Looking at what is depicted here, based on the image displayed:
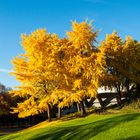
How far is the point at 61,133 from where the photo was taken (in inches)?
823

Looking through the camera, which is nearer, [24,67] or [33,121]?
[24,67]

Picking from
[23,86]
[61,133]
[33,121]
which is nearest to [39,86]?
[23,86]

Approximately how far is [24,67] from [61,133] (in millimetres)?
18911

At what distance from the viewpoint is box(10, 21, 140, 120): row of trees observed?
37.2 m

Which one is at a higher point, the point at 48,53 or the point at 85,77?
the point at 48,53

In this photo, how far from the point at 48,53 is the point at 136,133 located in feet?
76.5

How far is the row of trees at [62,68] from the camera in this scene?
3725 centimetres

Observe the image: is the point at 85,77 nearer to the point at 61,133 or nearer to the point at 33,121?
the point at 61,133

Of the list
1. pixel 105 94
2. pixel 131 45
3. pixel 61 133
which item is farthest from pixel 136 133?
pixel 105 94

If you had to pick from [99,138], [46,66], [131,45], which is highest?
[131,45]

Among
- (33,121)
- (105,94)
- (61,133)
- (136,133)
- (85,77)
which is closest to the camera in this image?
(136,133)

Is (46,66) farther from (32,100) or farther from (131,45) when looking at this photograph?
(131,45)

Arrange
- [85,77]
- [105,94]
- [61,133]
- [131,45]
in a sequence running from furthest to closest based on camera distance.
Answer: [105,94]
[131,45]
[85,77]
[61,133]

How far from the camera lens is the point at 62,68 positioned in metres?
A: 38.2
